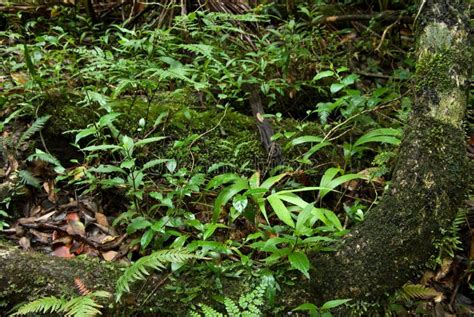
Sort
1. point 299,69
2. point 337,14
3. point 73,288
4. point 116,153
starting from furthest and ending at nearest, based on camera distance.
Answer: point 337,14 → point 299,69 → point 116,153 → point 73,288

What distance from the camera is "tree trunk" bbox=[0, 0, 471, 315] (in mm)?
2119

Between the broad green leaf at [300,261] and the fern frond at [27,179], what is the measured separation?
5.71 feet

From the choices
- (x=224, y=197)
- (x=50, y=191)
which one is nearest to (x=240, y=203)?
(x=224, y=197)

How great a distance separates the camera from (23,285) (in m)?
2.08

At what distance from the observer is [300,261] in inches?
Answer: 81.2

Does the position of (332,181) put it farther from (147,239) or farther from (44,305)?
(44,305)

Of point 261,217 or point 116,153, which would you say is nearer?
point 261,217

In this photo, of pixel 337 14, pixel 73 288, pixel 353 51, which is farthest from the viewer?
pixel 337 14

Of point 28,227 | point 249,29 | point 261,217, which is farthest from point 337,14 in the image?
point 28,227

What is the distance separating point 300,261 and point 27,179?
1841 mm

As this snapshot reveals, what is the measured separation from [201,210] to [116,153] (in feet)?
2.47

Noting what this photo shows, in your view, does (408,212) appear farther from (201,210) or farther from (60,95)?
(60,95)

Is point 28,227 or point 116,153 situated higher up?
point 116,153

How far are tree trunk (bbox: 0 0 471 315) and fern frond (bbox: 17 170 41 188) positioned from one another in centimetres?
73
